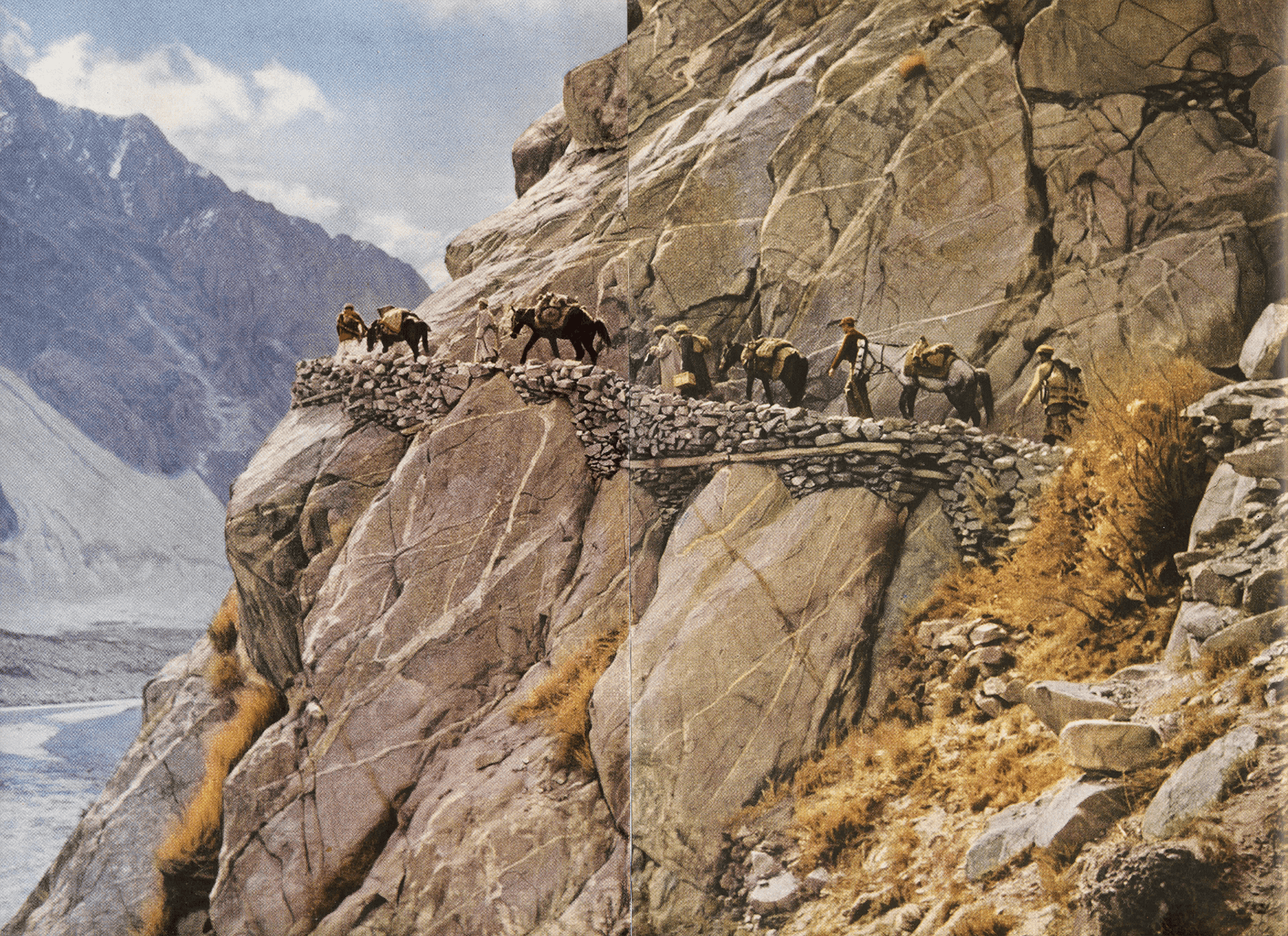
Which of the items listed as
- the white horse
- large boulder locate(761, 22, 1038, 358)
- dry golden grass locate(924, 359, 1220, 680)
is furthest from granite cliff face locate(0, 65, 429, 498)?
dry golden grass locate(924, 359, 1220, 680)

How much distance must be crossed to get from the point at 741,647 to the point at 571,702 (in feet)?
3.71

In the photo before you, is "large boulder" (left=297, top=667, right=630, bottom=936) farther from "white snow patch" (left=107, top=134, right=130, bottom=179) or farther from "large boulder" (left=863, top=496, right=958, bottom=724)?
"white snow patch" (left=107, top=134, right=130, bottom=179)

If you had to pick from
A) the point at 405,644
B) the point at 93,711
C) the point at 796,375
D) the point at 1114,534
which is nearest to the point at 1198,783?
the point at 1114,534

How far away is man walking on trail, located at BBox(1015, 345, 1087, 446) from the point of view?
3.02 meters

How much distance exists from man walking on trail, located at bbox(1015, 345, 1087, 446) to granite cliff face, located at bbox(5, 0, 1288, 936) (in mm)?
56

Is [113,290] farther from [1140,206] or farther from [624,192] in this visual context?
[1140,206]

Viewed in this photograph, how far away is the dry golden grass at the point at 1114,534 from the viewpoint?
9.37 ft

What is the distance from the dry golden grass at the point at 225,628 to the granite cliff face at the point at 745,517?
0.17 meters

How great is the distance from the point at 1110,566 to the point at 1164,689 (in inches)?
16.2

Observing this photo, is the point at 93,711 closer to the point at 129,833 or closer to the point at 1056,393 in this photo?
the point at 129,833

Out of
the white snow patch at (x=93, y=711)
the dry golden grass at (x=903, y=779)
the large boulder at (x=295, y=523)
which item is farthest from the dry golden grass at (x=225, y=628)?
the dry golden grass at (x=903, y=779)

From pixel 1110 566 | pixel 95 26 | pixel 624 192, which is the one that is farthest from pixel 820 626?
pixel 95 26

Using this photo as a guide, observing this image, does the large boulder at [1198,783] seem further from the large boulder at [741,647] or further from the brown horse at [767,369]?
the brown horse at [767,369]

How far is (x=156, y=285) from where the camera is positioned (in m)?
5.41
